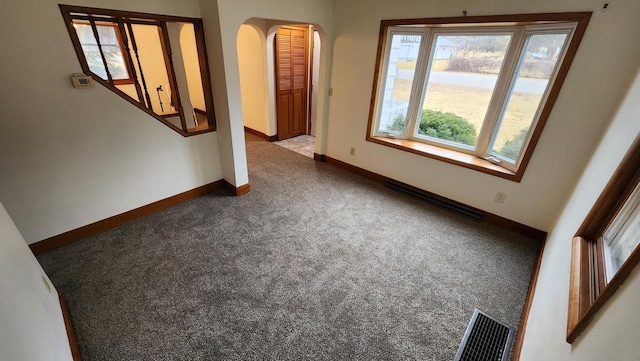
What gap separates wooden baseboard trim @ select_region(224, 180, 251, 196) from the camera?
3098 mm

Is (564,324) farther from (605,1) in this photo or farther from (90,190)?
(90,190)

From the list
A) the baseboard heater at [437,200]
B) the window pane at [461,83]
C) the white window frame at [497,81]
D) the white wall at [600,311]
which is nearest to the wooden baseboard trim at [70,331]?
the white wall at [600,311]

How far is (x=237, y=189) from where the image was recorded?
3088 mm

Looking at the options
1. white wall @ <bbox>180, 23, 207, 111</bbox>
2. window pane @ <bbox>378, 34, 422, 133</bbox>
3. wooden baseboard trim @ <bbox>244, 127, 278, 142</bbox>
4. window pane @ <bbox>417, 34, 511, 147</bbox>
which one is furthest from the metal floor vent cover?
white wall @ <bbox>180, 23, 207, 111</bbox>

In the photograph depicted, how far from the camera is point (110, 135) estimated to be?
2275 mm

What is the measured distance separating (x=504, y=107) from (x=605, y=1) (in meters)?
0.94

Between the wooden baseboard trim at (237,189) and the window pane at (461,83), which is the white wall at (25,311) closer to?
the wooden baseboard trim at (237,189)

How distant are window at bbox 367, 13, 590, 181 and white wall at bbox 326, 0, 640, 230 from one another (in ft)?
0.28

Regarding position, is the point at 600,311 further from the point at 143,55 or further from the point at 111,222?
the point at 143,55

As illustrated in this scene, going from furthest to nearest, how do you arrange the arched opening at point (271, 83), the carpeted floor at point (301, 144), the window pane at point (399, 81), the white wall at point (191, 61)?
the white wall at point (191, 61) → the carpeted floor at point (301, 144) → the arched opening at point (271, 83) → the window pane at point (399, 81)

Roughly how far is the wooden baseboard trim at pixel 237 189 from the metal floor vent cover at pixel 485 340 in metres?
2.55

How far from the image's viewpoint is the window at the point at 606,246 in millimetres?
849

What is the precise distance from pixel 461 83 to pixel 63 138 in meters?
3.75

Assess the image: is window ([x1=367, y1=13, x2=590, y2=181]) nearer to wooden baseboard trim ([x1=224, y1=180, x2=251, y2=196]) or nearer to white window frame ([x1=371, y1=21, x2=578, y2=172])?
white window frame ([x1=371, y1=21, x2=578, y2=172])
